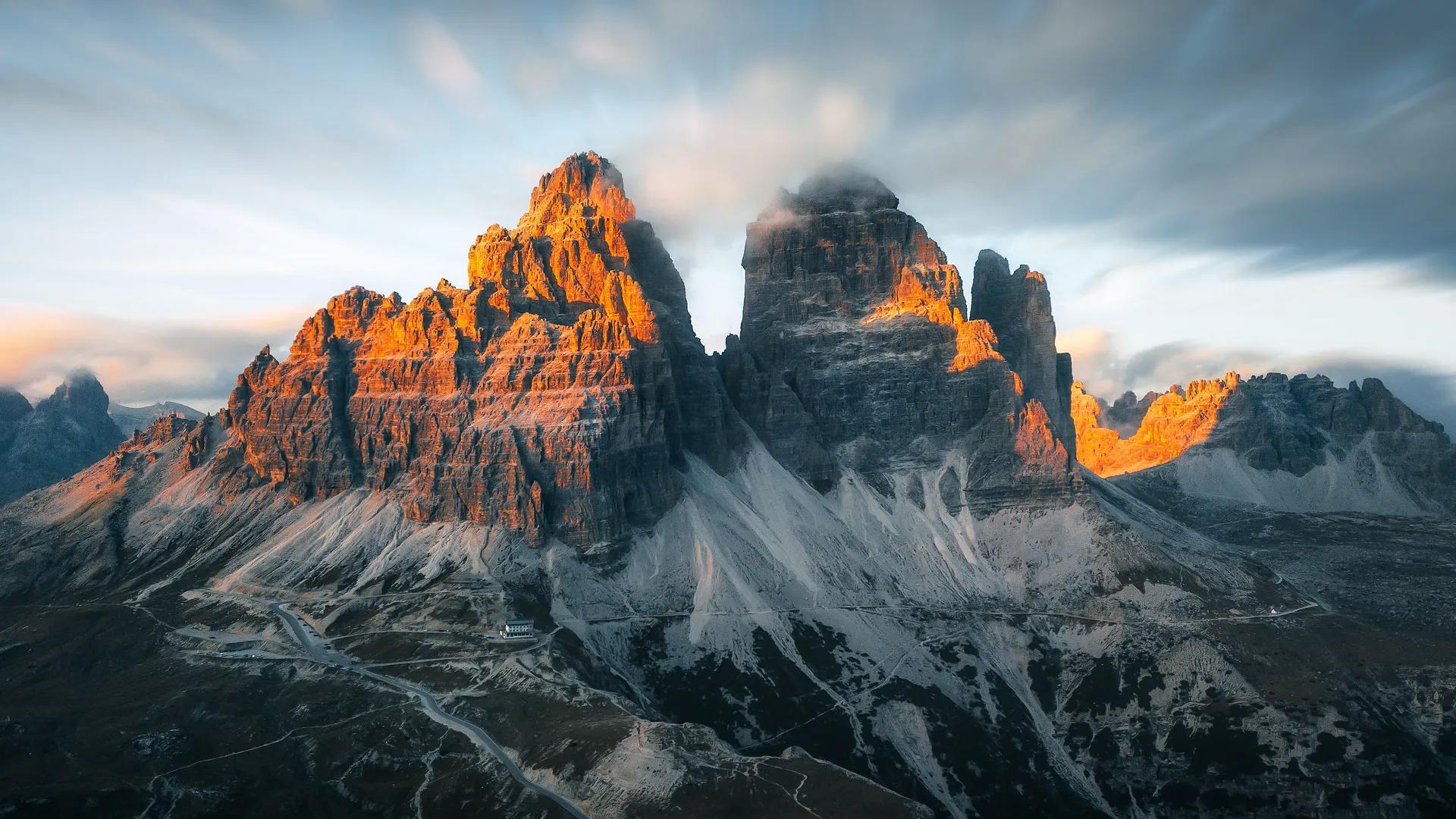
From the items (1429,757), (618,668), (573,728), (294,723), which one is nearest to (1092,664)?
(1429,757)

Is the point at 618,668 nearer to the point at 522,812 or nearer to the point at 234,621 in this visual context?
the point at 522,812

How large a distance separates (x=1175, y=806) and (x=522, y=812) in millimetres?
114386

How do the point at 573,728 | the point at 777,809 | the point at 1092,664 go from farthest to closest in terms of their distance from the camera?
the point at 1092,664
the point at 573,728
the point at 777,809

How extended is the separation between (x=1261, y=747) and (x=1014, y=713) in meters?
43.5

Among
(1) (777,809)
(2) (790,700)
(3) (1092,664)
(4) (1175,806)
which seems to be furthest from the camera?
(3) (1092,664)

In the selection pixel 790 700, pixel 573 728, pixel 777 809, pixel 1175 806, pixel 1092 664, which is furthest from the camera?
pixel 1092 664

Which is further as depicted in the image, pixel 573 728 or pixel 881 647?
pixel 881 647

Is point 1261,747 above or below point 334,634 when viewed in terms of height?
below

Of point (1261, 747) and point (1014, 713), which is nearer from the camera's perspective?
point (1261, 747)

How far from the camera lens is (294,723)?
136 m

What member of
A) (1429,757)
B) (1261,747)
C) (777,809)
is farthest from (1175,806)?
(777,809)

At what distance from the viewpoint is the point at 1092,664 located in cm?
18762

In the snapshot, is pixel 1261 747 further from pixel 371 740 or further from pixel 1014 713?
pixel 371 740

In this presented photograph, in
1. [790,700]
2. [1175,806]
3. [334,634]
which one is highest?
[334,634]
